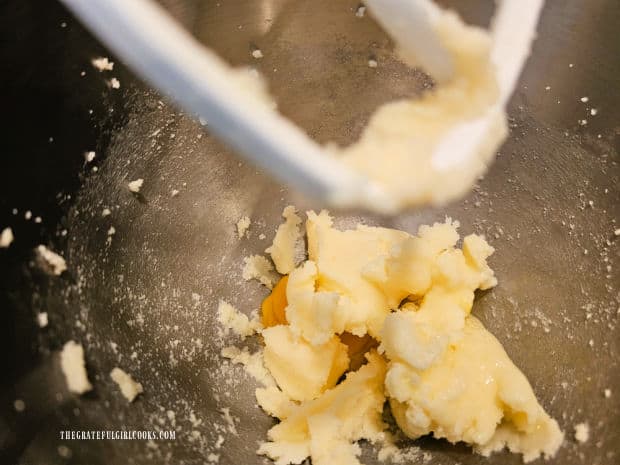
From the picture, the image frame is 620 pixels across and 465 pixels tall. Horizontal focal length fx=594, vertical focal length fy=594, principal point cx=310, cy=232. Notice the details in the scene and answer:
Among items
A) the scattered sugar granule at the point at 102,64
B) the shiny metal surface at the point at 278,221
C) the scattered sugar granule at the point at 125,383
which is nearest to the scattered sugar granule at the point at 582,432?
the shiny metal surface at the point at 278,221

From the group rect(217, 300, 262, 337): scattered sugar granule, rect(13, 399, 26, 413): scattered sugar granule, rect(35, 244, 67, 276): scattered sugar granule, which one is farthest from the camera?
rect(217, 300, 262, 337): scattered sugar granule

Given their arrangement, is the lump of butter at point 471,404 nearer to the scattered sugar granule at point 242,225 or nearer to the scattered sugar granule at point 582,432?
the scattered sugar granule at point 582,432

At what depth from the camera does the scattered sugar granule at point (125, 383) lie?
37.8 inches

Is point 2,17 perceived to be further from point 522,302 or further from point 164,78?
point 522,302

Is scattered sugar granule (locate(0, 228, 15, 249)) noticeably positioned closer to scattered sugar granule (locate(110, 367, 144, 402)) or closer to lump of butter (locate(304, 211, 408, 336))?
scattered sugar granule (locate(110, 367, 144, 402))

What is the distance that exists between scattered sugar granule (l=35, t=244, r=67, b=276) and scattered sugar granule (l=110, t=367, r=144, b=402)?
18cm

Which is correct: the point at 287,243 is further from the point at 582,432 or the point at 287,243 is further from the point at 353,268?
the point at 582,432

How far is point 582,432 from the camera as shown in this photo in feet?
3.34

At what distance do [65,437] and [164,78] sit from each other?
1.83 feet

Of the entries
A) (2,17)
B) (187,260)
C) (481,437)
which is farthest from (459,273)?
(2,17)

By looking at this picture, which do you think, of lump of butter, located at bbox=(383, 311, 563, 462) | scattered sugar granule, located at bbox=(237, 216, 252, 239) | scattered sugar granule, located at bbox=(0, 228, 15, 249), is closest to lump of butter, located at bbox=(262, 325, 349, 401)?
lump of butter, located at bbox=(383, 311, 563, 462)

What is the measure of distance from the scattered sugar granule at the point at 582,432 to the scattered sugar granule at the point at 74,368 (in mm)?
810

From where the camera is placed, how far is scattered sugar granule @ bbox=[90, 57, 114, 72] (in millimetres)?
1073

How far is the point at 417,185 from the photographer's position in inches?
25.0
